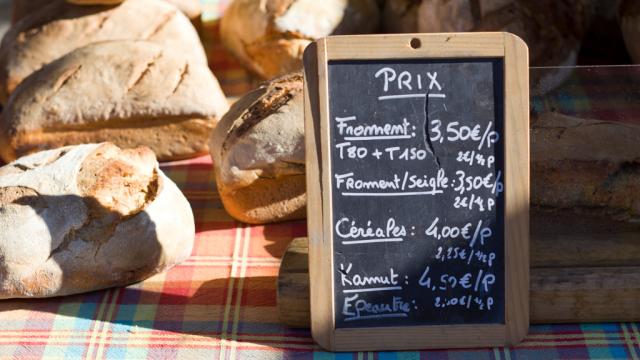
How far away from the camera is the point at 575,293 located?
184 centimetres

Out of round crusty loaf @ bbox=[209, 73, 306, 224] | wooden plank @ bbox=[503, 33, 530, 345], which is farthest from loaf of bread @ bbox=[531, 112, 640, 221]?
round crusty loaf @ bbox=[209, 73, 306, 224]

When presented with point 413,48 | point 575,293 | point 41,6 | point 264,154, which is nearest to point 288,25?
point 264,154

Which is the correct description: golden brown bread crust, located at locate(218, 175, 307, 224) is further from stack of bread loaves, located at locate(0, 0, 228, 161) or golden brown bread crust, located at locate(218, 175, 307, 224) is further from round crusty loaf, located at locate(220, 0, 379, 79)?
round crusty loaf, located at locate(220, 0, 379, 79)

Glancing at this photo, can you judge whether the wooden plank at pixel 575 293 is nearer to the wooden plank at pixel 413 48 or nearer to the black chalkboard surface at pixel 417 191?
the black chalkboard surface at pixel 417 191

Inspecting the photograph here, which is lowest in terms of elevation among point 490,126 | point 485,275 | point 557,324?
point 557,324

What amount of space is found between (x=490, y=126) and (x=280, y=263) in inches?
22.0

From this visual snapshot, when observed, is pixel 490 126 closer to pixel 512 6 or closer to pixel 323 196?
pixel 323 196

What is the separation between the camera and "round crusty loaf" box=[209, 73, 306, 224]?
85.0 inches

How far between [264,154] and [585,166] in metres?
0.68

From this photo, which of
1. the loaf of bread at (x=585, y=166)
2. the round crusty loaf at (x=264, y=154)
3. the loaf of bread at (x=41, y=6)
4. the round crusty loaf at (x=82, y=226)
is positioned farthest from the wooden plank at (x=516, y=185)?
the loaf of bread at (x=41, y=6)

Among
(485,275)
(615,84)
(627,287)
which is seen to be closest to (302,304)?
(485,275)

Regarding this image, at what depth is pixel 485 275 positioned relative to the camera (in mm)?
1794

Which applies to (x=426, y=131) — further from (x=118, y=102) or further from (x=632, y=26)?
(x=632, y=26)

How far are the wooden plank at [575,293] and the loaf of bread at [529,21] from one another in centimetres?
86
